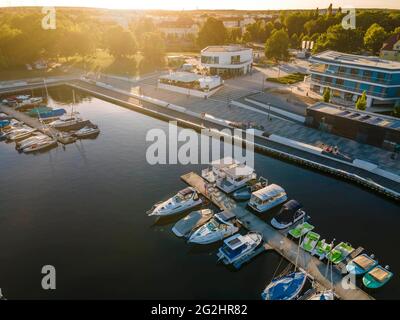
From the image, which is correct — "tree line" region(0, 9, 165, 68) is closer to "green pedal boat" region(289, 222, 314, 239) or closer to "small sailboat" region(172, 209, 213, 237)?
"small sailboat" region(172, 209, 213, 237)

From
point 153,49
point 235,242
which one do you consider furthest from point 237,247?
point 153,49

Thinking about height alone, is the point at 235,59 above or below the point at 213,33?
below

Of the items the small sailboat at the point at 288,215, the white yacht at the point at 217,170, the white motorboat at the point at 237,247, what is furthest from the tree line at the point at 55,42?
the white motorboat at the point at 237,247

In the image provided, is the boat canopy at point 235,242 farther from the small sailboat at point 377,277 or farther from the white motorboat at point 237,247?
the small sailboat at point 377,277

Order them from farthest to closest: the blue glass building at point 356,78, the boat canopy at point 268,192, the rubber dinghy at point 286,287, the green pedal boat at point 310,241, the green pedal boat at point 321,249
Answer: the blue glass building at point 356,78, the boat canopy at point 268,192, the green pedal boat at point 310,241, the green pedal boat at point 321,249, the rubber dinghy at point 286,287

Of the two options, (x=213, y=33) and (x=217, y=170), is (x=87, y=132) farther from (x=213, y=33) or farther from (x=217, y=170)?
(x=213, y=33)
